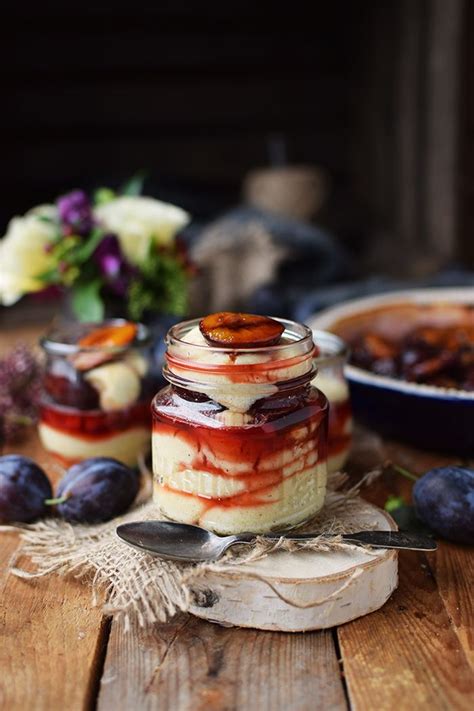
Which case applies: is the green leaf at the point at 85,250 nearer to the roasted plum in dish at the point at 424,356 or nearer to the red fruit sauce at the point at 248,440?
the roasted plum in dish at the point at 424,356

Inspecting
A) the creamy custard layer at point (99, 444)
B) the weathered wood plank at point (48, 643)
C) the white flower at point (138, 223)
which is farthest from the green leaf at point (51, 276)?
the weathered wood plank at point (48, 643)

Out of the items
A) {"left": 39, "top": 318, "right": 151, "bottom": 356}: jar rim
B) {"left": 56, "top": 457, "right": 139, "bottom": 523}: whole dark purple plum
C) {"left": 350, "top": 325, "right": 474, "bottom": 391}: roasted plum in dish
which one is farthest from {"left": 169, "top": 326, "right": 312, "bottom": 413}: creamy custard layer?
{"left": 350, "top": 325, "right": 474, "bottom": 391}: roasted plum in dish

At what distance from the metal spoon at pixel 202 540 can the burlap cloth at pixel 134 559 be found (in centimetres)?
1

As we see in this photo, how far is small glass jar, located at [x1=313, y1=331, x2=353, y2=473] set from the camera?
1.30 metres

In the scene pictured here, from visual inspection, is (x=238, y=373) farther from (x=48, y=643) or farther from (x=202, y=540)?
(x=48, y=643)

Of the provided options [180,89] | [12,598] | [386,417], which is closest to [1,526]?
[12,598]

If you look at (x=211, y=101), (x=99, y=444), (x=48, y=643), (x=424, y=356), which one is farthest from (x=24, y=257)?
(x=211, y=101)

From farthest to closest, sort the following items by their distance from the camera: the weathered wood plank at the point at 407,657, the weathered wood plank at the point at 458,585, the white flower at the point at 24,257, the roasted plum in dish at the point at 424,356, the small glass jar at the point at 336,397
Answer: the white flower at the point at 24,257 → the roasted plum in dish at the point at 424,356 → the small glass jar at the point at 336,397 → the weathered wood plank at the point at 458,585 → the weathered wood plank at the point at 407,657

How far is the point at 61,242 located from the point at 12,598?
2.75ft

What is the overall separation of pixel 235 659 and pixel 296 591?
3.8 inches

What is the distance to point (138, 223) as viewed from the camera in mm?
1721

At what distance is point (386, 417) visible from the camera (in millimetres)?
1430

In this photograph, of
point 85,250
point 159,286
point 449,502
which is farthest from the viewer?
point 159,286

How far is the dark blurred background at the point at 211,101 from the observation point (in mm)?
3824
